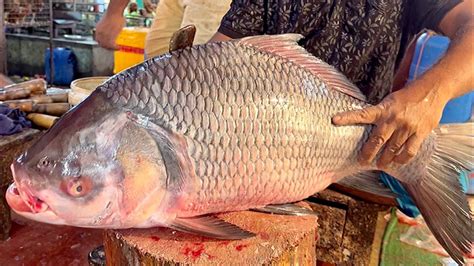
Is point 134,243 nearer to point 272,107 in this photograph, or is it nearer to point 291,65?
point 272,107

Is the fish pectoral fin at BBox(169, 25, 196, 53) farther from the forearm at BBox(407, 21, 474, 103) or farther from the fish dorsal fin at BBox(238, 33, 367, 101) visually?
the forearm at BBox(407, 21, 474, 103)

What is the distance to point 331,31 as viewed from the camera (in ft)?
5.61

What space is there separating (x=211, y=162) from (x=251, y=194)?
148 mm

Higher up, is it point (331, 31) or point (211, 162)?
point (331, 31)

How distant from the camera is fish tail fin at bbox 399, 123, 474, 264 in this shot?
1.36 metres

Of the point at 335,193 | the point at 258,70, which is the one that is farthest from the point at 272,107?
the point at 335,193

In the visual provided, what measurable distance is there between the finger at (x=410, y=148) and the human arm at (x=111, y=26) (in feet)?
5.31

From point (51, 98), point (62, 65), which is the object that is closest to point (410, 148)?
point (51, 98)

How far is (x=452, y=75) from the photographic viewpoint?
1362mm

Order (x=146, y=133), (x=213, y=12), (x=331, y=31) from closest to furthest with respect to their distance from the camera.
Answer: (x=146, y=133), (x=331, y=31), (x=213, y=12)

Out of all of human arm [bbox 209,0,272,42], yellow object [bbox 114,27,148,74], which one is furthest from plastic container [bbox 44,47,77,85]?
human arm [bbox 209,0,272,42]

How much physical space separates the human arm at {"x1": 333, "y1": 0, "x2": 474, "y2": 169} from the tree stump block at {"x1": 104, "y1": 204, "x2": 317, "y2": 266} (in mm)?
287

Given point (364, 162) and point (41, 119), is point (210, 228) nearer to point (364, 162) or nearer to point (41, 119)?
point (364, 162)

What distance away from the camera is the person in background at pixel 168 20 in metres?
2.46
